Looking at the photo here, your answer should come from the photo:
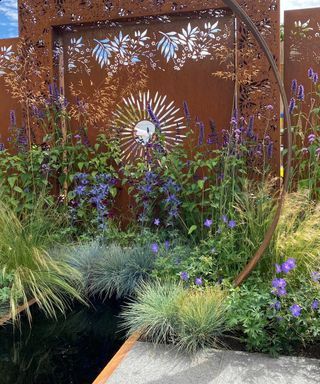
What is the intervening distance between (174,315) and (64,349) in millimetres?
758

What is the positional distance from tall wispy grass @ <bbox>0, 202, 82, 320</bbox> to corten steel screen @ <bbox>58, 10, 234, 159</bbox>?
1.60m

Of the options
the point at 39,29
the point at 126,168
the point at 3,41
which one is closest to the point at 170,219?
the point at 126,168

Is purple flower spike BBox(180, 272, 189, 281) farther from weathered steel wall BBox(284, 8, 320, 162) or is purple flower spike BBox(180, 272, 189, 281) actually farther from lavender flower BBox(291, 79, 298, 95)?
lavender flower BBox(291, 79, 298, 95)

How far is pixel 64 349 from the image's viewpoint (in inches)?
113

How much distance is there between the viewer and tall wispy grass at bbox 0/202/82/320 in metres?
3.20

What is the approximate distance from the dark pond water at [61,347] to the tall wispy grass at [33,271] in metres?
0.12

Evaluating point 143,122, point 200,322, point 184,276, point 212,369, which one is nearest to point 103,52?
point 143,122

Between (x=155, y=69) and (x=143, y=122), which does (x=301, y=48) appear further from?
(x=143, y=122)

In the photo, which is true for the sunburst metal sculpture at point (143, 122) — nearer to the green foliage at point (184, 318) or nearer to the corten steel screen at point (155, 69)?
the corten steel screen at point (155, 69)

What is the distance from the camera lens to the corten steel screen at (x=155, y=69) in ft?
14.5

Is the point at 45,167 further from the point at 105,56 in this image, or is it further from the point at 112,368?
the point at 112,368

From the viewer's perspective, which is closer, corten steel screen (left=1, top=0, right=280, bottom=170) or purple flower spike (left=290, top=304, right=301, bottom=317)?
purple flower spike (left=290, top=304, right=301, bottom=317)

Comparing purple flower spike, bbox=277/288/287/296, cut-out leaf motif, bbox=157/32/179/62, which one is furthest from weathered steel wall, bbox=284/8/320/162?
purple flower spike, bbox=277/288/287/296

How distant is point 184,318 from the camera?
104 inches
